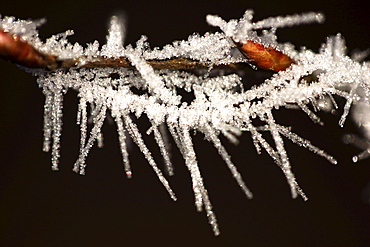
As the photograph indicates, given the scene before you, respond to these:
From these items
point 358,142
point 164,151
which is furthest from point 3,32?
point 358,142

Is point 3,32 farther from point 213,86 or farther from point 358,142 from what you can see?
point 358,142

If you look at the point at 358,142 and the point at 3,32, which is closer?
the point at 3,32

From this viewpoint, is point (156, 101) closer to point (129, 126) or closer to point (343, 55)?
point (129, 126)

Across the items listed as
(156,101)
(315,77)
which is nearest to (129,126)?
(156,101)

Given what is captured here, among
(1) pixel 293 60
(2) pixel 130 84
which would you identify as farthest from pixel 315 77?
(2) pixel 130 84

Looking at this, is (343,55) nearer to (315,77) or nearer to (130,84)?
(315,77)
